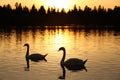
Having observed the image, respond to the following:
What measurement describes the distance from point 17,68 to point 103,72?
19.9 ft

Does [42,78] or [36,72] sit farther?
[36,72]

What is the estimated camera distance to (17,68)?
2814 cm

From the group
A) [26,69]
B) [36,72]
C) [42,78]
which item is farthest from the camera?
[26,69]

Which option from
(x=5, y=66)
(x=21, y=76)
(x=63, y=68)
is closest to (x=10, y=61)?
(x=5, y=66)

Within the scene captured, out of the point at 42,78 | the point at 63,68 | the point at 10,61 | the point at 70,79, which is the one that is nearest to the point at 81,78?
the point at 70,79

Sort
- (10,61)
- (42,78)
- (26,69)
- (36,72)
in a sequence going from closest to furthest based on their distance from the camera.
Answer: (42,78), (36,72), (26,69), (10,61)

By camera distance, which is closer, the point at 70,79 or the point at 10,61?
the point at 70,79

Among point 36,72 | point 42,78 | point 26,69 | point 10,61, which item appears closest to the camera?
point 42,78

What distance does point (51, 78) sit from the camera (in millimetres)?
23578

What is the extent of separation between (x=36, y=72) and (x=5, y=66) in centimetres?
377

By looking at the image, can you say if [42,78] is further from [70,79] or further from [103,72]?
[103,72]

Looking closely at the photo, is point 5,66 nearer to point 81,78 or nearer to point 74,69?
point 74,69

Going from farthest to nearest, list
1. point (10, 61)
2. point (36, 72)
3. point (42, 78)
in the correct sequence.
Result: point (10, 61) < point (36, 72) < point (42, 78)

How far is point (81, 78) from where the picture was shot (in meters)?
24.0
